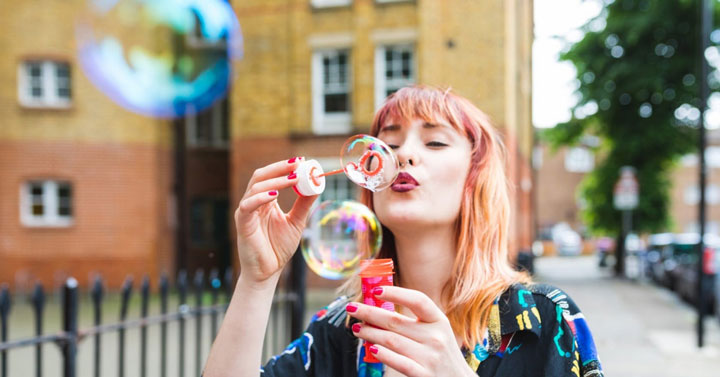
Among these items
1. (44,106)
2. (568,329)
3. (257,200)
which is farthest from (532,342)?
(44,106)

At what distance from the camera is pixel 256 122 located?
14.8m

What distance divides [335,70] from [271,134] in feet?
7.15

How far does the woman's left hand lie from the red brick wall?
51.8 feet

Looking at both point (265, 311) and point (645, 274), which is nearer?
point (265, 311)

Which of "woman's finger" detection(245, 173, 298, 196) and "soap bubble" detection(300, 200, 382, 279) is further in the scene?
"soap bubble" detection(300, 200, 382, 279)

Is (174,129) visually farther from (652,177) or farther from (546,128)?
(652,177)

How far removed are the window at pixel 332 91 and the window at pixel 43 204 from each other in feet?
23.4

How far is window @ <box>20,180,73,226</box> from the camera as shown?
52.1 ft

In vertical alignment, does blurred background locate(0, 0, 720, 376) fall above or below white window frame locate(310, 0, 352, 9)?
below

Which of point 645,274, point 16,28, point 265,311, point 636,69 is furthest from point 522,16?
point 645,274

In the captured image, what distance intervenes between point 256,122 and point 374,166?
13.5m

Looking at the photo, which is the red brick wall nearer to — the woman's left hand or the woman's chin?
the woman's chin

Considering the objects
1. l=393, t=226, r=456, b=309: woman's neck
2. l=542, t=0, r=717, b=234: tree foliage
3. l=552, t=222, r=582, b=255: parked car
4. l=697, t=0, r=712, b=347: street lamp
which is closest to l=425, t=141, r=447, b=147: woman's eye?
l=393, t=226, r=456, b=309: woman's neck

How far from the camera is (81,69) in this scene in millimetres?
15617
